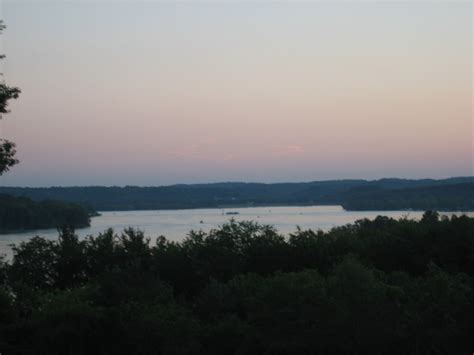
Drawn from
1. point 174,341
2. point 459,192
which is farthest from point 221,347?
point 459,192

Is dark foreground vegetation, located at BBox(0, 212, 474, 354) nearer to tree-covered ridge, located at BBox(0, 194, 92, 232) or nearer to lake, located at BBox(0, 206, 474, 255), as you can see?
lake, located at BBox(0, 206, 474, 255)

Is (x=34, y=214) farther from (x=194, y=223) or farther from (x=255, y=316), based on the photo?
(x=255, y=316)

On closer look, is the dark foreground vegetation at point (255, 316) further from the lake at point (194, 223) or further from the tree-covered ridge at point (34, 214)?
the tree-covered ridge at point (34, 214)

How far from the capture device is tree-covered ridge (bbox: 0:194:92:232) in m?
62.9

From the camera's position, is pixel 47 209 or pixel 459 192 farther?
pixel 459 192

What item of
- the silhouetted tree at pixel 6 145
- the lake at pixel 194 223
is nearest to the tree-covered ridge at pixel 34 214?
the lake at pixel 194 223

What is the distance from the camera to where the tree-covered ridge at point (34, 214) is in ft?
206

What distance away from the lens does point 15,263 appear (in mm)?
18422

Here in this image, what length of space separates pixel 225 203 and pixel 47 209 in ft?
158

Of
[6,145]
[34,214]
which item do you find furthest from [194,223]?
[6,145]

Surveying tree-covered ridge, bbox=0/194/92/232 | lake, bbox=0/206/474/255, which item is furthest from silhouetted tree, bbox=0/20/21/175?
tree-covered ridge, bbox=0/194/92/232

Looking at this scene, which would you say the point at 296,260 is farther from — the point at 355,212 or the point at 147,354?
the point at 355,212

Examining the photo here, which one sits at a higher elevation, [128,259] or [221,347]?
[128,259]

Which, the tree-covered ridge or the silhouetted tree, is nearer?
the silhouetted tree
